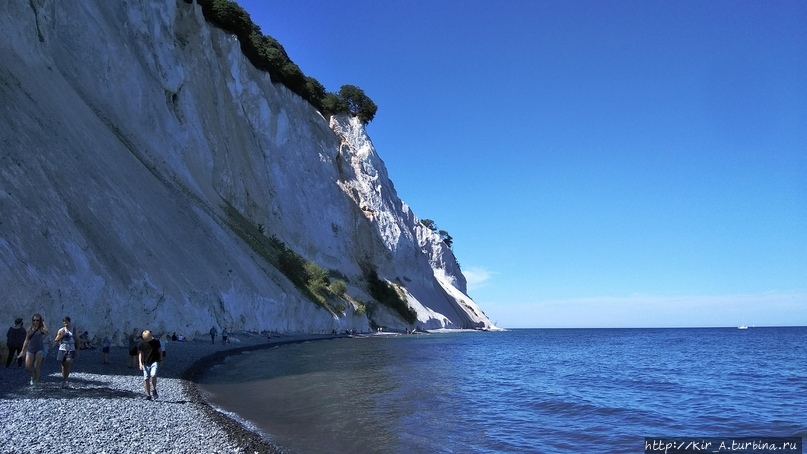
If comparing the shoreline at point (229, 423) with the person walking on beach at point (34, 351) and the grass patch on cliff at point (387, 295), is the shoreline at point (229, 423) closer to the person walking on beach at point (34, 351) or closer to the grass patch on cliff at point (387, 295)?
the person walking on beach at point (34, 351)

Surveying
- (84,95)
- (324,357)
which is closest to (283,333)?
(324,357)

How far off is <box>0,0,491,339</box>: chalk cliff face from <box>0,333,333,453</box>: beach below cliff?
12.3ft

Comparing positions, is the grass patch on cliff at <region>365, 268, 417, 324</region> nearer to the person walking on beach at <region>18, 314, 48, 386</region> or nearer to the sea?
the sea

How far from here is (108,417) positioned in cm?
859

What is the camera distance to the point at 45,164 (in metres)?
18.8

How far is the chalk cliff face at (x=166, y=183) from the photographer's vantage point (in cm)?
1716

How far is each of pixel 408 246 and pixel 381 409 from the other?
53357 mm

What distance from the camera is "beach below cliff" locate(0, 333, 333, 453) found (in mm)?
7230

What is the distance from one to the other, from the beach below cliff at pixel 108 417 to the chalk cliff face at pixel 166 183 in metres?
3.76

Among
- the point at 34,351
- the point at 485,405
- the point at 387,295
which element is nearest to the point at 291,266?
the point at 387,295

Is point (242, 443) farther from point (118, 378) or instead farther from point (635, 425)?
point (635, 425)

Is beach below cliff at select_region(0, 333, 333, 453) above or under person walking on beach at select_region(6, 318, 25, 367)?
under

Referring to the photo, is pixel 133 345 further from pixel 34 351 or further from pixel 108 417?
pixel 108 417

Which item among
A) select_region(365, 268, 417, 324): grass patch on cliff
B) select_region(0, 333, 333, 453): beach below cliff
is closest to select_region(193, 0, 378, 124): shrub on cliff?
select_region(365, 268, 417, 324): grass patch on cliff
